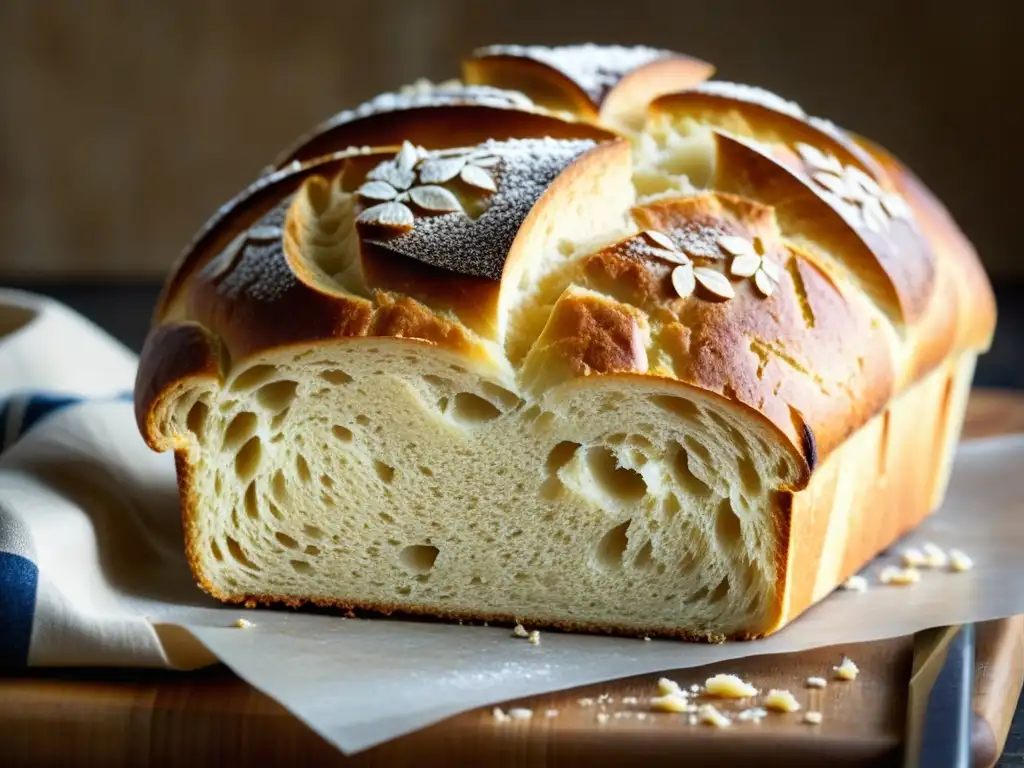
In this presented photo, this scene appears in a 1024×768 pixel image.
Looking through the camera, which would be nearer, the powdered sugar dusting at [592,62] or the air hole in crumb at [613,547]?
the air hole in crumb at [613,547]

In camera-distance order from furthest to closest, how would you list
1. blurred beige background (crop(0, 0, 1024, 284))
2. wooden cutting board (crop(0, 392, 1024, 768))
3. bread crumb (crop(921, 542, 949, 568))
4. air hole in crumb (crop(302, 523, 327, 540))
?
blurred beige background (crop(0, 0, 1024, 284)) < bread crumb (crop(921, 542, 949, 568)) < air hole in crumb (crop(302, 523, 327, 540)) < wooden cutting board (crop(0, 392, 1024, 768))

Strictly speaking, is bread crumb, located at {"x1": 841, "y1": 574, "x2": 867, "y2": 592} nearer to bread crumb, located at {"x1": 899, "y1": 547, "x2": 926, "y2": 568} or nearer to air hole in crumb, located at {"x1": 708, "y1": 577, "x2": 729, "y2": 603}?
bread crumb, located at {"x1": 899, "y1": 547, "x2": 926, "y2": 568}

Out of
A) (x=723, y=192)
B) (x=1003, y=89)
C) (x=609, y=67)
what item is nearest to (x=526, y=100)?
(x=609, y=67)

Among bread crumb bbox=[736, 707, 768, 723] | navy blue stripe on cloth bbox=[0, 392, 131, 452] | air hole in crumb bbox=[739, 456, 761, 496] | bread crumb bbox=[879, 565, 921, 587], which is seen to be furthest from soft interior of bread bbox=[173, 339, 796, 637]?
navy blue stripe on cloth bbox=[0, 392, 131, 452]

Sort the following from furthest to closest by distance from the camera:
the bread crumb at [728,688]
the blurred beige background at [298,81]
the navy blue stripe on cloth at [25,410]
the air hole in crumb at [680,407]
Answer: the blurred beige background at [298,81] < the navy blue stripe on cloth at [25,410] < the air hole in crumb at [680,407] < the bread crumb at [728,688]

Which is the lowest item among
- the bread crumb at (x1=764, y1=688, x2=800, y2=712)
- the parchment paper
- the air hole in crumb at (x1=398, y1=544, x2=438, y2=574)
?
the parchment paper

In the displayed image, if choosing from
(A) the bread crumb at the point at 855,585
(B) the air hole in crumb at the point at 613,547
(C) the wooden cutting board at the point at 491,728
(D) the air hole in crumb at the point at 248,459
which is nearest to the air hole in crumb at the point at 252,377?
(D) the air hole in crumb at the point at 248,459

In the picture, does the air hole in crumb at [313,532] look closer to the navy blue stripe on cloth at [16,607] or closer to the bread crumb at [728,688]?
the navy blue stripe on cloth at [16,607]
